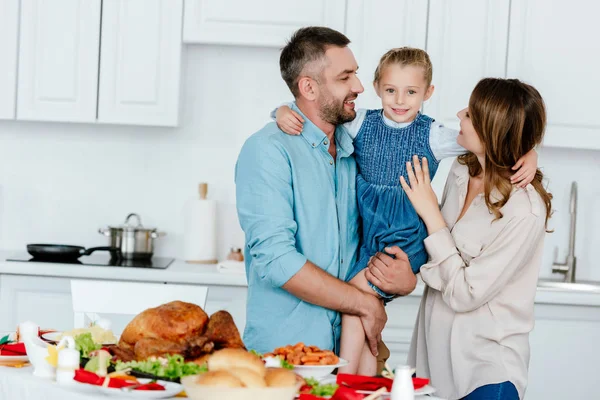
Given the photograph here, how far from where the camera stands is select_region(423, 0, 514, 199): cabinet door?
12.3ft

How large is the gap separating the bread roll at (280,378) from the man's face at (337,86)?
1.11 meters

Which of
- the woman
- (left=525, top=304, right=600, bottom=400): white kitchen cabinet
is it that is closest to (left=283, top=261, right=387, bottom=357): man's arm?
the woman

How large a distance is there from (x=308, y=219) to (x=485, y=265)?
518 mm

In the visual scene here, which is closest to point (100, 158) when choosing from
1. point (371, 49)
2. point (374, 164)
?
point (371, 49)

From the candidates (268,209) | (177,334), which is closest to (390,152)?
(268,209)

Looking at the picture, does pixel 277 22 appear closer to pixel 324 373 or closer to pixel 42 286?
pixel 42 286

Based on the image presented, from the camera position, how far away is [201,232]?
396cm

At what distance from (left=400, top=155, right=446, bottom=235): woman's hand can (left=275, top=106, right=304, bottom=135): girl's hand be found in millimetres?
361

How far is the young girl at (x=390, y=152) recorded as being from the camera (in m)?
2.48

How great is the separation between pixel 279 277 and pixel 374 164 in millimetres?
517

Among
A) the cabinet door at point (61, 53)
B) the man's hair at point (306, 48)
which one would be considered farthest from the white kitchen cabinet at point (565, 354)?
the cabinet door at point (61, 53)

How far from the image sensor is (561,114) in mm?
3783

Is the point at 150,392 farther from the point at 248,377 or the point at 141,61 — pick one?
the point at 141,61

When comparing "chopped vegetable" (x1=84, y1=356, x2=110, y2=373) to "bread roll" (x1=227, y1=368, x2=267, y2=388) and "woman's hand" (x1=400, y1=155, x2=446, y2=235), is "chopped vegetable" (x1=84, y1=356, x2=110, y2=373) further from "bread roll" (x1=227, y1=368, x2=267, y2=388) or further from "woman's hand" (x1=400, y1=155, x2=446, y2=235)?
"woman's hand" (x1=400, y1=155, x2=446, y2=235)
